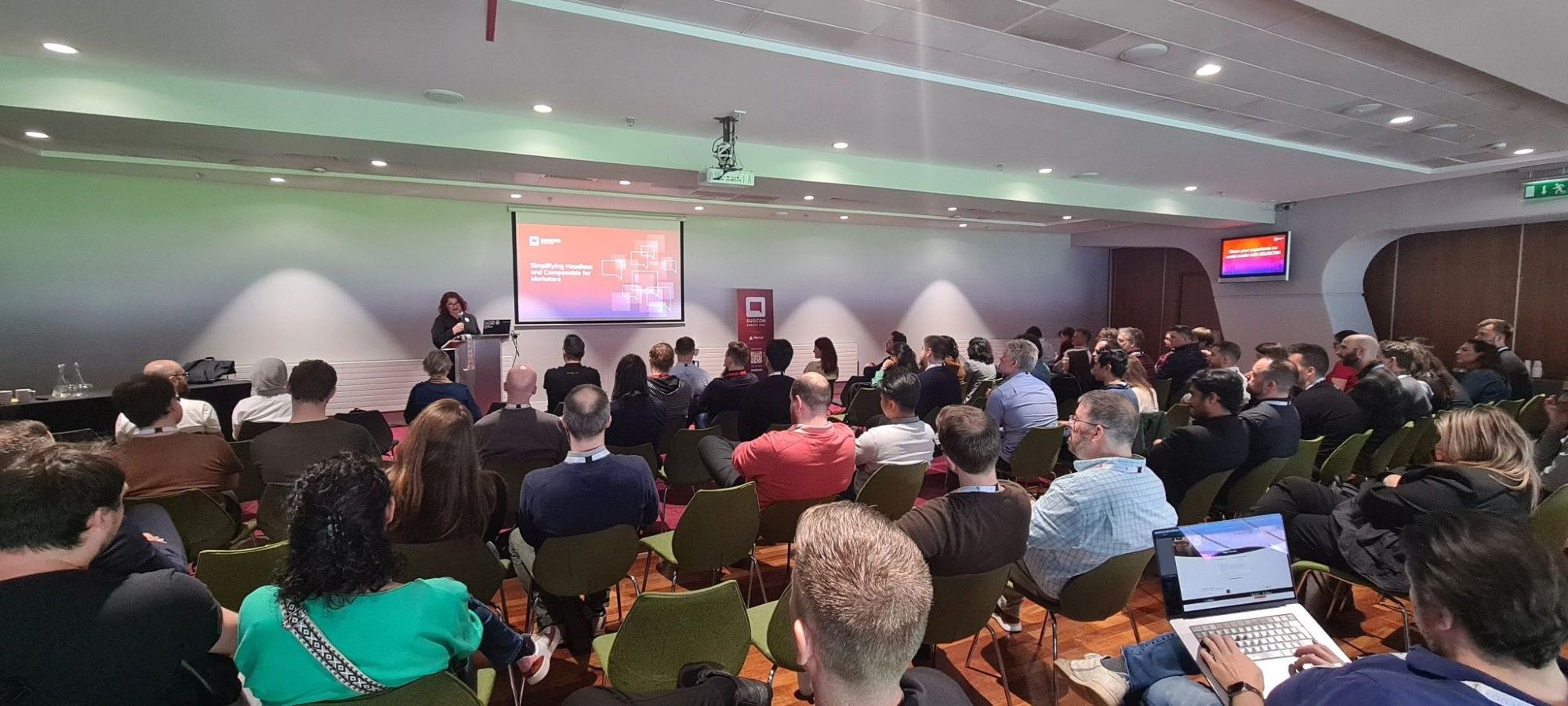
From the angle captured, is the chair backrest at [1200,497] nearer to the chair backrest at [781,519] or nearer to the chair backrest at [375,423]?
the chair backrest at [781,519]

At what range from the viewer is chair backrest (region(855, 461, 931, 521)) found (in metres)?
3.24

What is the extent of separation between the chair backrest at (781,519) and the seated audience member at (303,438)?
191 cm

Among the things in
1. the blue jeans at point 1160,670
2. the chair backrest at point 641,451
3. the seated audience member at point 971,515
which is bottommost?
the blue jeans at point 1160,670

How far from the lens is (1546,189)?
22.5 ft

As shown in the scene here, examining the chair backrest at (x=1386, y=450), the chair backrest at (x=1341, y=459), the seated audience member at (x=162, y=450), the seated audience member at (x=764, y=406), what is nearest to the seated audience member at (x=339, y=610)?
the seated audience member at (x=162, y=450)

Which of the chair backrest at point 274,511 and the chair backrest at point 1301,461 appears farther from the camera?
the chair backrest at point 1301,461

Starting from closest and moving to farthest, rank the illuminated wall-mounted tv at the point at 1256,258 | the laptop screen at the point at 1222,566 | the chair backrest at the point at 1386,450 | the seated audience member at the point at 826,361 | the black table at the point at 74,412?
1. the laptop screen at the point at 1222,566
2. the chair backrest at the point at 1386,450
3. the black table at the point at 74,412
4. the seated audience member at the point at 826,361
5. the illuminated wall-mounted tv at the point at 1256,258

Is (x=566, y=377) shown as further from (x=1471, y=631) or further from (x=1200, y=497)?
(x=1471, y=631)

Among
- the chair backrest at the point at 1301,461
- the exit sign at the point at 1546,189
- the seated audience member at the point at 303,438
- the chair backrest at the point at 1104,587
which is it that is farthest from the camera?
the exit sign at the point at 1546,189

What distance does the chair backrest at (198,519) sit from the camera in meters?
2.87

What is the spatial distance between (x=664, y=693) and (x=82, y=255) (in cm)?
→ 957

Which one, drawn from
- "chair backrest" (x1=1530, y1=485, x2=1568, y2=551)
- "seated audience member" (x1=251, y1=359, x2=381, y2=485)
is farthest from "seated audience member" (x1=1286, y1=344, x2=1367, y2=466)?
"seated audience member" (x1=251, y1=359, x2=381, y2=485)

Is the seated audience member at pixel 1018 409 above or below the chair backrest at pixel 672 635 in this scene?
above

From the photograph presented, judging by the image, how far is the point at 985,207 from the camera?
334 inches
